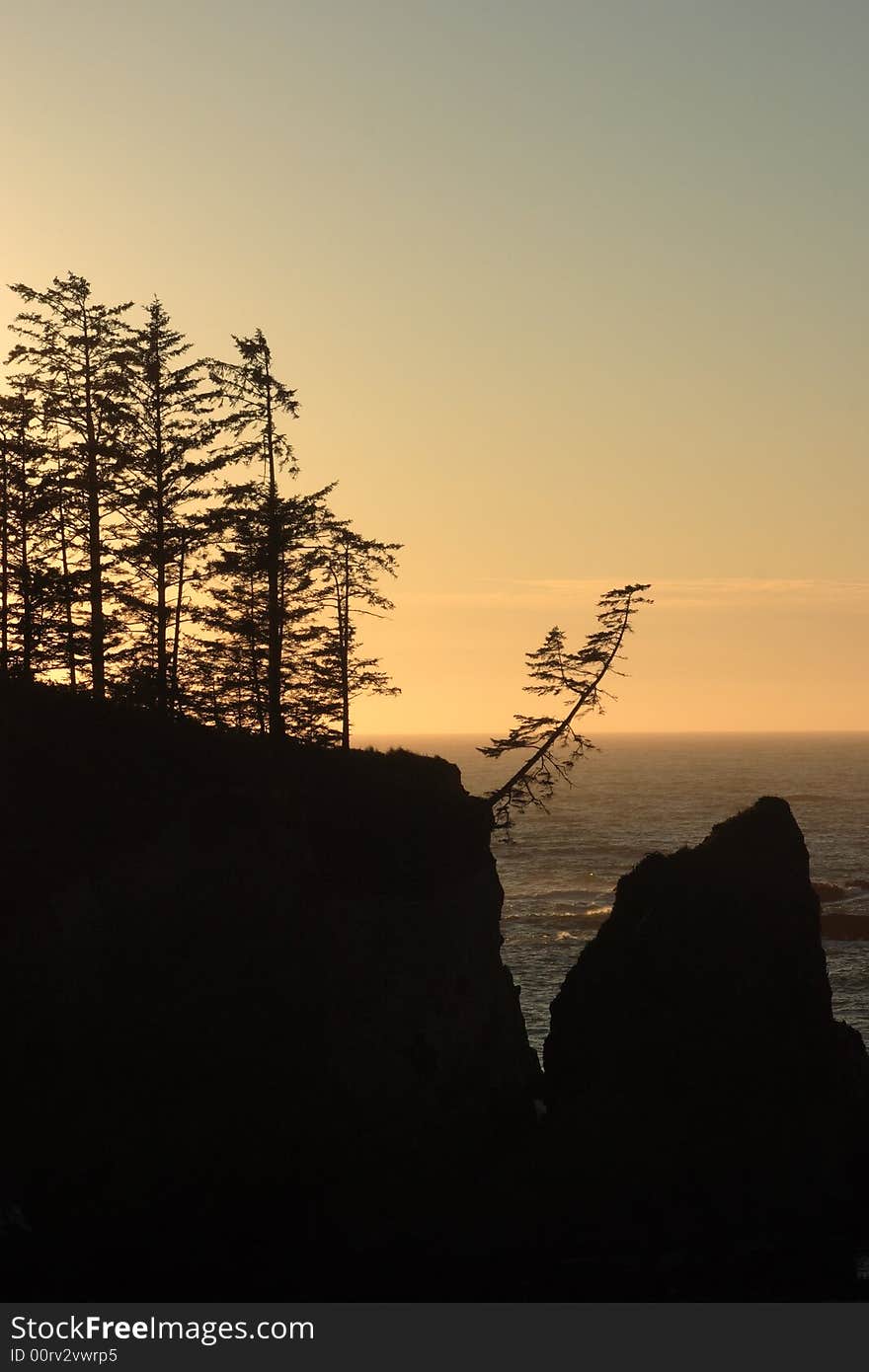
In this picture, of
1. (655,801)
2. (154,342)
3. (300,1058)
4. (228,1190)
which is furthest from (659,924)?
(655,801)

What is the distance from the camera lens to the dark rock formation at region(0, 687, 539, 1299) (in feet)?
93.0

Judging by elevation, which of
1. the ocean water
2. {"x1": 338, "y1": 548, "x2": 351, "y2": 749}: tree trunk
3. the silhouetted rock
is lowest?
the silhouetted rock

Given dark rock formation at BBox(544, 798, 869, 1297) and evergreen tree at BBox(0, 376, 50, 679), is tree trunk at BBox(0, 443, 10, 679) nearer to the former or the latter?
evergreen tree at BBox(0, 376, 50, 679)

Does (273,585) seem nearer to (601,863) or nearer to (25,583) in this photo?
(25,583)

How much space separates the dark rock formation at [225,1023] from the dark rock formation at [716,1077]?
3224 mm

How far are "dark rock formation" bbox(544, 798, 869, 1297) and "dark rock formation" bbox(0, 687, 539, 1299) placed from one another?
10.6 feet

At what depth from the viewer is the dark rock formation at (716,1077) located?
32.9 meters

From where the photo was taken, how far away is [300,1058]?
99.9ft

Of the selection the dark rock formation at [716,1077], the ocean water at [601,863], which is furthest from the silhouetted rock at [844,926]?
the dark rock formation at [716,1077]

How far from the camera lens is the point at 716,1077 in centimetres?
3512

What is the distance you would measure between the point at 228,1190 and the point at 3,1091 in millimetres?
5514

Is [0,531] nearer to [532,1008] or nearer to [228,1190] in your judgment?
[228,1190]

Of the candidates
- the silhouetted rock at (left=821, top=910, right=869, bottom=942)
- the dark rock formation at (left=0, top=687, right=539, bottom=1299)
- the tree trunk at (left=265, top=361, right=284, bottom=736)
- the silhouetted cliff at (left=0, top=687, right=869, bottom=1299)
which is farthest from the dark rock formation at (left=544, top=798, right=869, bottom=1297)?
the silhouetted rock at (left=821, top=910, right=869, bottom=942)

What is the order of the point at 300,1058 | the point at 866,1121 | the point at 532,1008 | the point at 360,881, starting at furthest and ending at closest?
the point at 532,1008 < the point at 866,1121 < the point at 360,881 < the point at 300,1058
